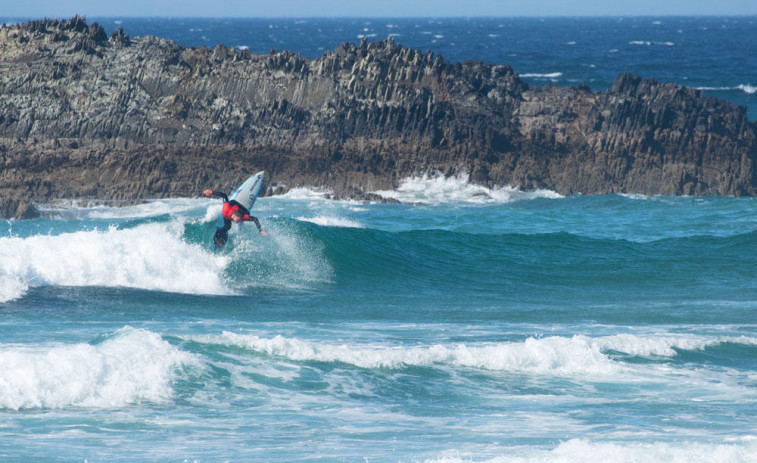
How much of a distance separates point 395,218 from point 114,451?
19.6 m

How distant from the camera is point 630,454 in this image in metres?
10.1

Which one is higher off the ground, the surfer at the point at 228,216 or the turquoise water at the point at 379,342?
the surfer at the point at 228,216

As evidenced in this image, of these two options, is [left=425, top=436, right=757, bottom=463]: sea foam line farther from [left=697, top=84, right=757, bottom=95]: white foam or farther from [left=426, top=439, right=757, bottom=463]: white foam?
[left=697, top=84, right=757, bottom=95]: white foam

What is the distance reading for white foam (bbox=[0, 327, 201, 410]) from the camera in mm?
11766

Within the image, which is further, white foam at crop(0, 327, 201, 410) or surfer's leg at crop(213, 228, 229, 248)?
surfer's leg at crop(213, 228, 229, 248)

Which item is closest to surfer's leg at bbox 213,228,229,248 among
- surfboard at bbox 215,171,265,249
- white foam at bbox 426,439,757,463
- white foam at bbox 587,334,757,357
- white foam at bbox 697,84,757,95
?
surfboard at bbox 215,171,265,249

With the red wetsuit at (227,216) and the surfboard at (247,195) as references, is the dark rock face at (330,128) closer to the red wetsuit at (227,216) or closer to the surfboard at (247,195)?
the surfboard at (247,195)

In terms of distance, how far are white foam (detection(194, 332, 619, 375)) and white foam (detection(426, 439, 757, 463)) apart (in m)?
3.23

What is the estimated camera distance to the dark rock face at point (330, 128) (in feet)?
105

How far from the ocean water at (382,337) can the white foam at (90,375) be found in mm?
31

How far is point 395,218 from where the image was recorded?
29297 mm

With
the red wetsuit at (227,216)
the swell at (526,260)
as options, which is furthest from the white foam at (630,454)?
the red wetsuit at (227,216)

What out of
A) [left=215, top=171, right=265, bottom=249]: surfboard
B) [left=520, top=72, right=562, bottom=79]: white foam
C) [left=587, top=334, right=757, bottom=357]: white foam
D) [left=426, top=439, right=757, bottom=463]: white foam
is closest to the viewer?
[left=426, top=439, right=757, bottom=463]: white foam

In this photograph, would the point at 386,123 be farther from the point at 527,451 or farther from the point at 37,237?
the point at 527,451
